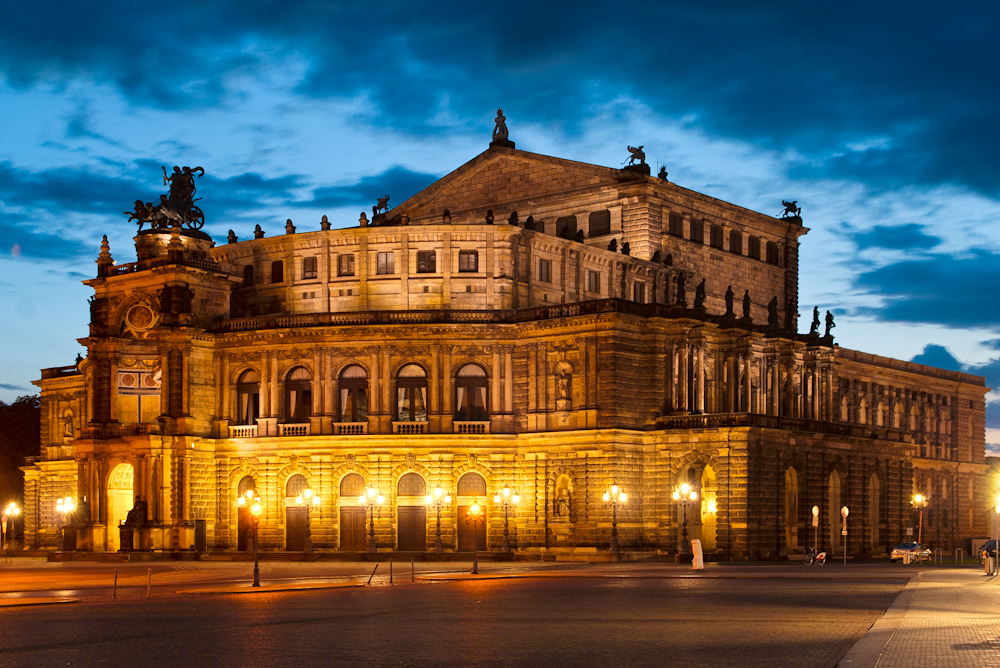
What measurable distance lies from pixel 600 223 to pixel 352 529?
28635mm

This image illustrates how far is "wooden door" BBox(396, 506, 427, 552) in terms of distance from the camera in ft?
281

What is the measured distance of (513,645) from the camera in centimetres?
2847

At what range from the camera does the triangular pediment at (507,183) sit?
328 ft

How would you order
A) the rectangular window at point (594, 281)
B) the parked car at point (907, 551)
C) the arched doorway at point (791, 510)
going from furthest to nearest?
the rectangular window at point (594, 281) < the arched doorway at point (791, 510) < the parked car at point (907, 551)

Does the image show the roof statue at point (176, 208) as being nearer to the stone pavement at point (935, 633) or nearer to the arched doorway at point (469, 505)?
the arched doorway at point (469, 505)

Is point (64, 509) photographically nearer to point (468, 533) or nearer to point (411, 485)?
point (411, 485)

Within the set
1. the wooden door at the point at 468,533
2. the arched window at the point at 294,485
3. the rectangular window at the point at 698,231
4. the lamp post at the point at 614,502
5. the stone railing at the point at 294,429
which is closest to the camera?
the lamp post at the point at 614,502

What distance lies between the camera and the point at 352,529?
285ft

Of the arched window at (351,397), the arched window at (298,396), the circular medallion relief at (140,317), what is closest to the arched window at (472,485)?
the arched window at (351,397)

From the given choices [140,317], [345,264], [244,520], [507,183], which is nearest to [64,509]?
[140,317]

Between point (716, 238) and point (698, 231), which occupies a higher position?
point (698, 231)

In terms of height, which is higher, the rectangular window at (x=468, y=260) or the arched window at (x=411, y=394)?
the rectangular window at (x=468, y=260)

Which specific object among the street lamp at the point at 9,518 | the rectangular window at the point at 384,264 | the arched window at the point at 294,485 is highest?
the rectangular window at the point at 384,264

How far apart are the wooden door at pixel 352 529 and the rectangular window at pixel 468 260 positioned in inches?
656
